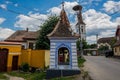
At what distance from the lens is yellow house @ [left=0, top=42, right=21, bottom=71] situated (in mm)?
21969

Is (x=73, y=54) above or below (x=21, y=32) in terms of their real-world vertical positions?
below

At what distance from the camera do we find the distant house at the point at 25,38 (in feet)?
125

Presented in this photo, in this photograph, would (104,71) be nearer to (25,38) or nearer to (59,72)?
(59,72)

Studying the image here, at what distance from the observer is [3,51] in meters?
22.1

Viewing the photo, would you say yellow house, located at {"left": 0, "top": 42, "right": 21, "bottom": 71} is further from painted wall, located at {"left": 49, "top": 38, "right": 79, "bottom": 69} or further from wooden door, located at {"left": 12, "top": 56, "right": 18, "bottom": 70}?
painted wall, located at {"left": 49, "top": 38, "right": 79, "bottom": 69}

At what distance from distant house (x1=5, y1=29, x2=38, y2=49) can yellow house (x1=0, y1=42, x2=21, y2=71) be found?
12883mm

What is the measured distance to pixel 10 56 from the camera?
22.5 m

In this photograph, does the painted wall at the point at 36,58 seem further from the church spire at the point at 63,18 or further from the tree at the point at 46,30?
the tree at the point at 46,30

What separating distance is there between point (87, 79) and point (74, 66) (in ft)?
5.75

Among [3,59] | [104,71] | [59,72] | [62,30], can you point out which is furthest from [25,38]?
[59,72]

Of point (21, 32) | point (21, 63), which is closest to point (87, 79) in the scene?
point (21, 63)

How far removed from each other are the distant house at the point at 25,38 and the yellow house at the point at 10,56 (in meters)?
12.9

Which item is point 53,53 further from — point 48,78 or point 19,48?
point 19,48

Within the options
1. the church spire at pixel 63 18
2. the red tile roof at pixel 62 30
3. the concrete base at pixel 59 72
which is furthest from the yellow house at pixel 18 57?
the concrete base at pixel 59 72
